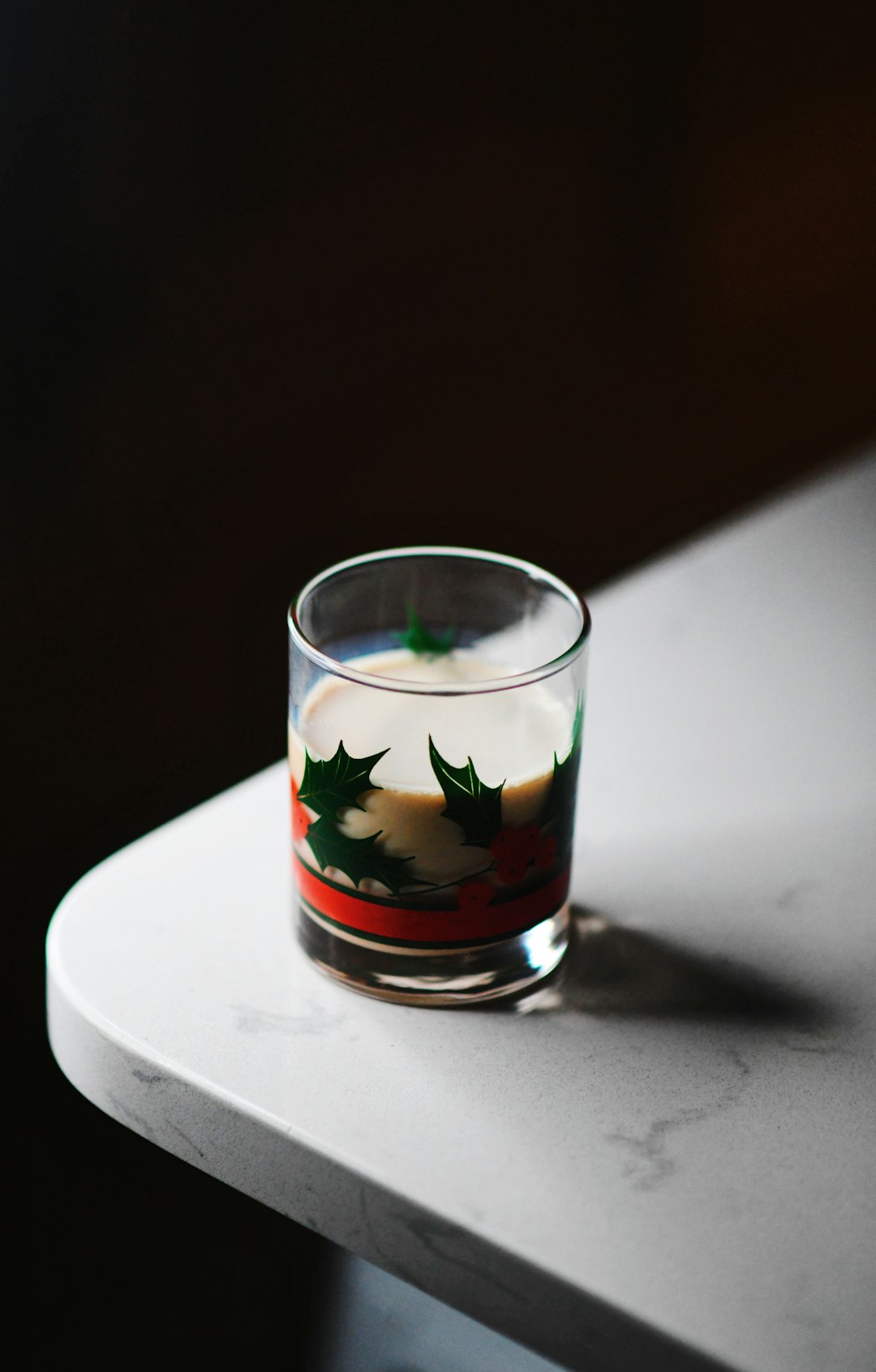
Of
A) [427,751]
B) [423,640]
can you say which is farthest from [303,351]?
[427,751]

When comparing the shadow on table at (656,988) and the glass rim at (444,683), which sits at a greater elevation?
the glass rim at (444,683)

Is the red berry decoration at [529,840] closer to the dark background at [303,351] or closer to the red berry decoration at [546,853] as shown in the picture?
the red berry decoration at [546,853]

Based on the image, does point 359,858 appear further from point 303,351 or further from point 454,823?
point 303,351

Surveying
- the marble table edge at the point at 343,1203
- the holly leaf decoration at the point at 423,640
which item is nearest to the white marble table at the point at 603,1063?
the marble table edge at the point at 343,1203

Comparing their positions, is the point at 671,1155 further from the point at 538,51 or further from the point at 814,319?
the point at 814,319

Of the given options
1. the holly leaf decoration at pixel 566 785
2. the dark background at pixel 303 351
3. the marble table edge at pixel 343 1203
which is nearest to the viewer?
the marble table edge at pixel 343 1203

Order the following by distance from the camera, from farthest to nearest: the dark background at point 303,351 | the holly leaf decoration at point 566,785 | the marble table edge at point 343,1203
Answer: the dark background at point 303,351, the holly leaf decoration at point 566,785, the marble table edge at point 343,1203
